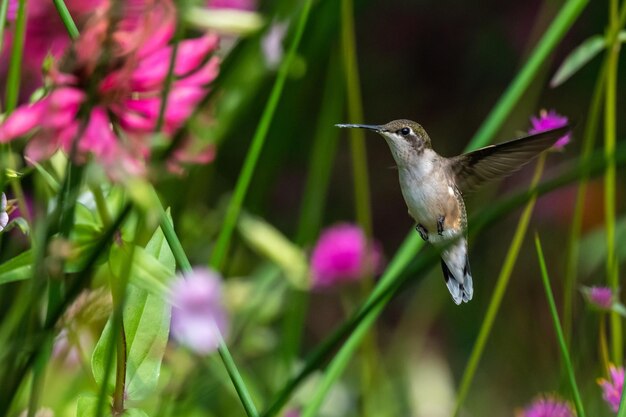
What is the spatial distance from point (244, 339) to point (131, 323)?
36 centimetres

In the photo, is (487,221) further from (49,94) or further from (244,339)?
(244,339)

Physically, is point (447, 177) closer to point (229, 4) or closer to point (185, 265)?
point (185, 265)

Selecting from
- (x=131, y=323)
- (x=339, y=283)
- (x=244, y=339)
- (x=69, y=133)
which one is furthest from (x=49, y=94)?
(x=339, y=283)

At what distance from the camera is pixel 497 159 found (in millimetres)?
771

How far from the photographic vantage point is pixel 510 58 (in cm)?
234

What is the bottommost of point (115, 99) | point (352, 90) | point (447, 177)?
point (352, 90)

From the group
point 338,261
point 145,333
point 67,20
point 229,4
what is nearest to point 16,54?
point 67,20

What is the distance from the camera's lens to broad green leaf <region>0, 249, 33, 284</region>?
581 millimetres

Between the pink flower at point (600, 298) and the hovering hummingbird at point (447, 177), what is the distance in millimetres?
81

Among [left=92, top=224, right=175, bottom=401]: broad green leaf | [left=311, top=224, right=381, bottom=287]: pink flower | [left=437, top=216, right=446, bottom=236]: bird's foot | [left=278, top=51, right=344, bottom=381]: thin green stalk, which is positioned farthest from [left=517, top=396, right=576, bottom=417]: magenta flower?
[left=311, top=224, right=381, bottom=287]: pink flower

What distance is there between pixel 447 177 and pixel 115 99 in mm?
319

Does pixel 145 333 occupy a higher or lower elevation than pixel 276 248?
higher

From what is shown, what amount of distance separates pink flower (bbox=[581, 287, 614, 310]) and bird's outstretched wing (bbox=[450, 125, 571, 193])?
10cm

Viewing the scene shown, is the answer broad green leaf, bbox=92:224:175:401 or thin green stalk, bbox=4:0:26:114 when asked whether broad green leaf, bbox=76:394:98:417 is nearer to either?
broad green leaf, bbox=92:224:175:401
